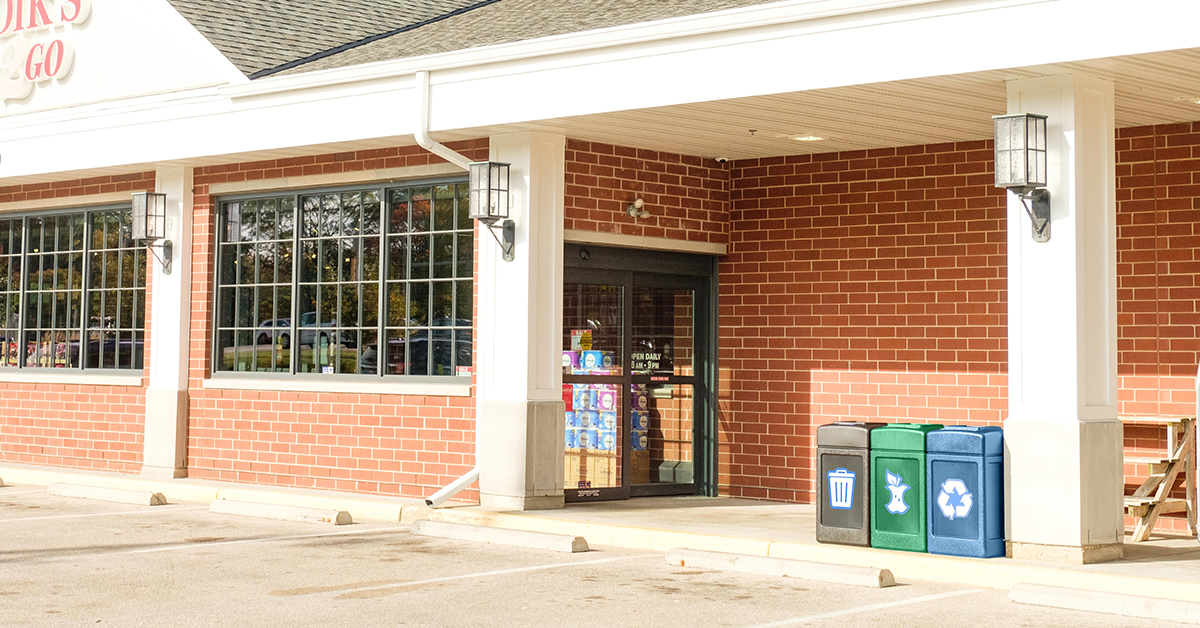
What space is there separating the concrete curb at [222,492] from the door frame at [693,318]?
172 centimetres

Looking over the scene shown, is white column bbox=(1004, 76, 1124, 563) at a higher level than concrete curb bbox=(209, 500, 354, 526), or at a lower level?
higher

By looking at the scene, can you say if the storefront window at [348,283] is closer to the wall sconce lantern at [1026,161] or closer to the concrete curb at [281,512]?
the concrete curb at [281,512]

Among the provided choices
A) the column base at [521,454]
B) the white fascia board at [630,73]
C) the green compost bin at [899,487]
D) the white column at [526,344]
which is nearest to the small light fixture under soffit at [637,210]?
the white column at [526,344]

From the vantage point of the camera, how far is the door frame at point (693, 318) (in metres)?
13.4

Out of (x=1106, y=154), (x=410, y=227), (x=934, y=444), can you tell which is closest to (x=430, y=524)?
(x=410, y=227)

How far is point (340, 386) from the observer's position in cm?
1419

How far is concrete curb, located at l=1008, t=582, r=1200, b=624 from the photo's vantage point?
8188 millimetres

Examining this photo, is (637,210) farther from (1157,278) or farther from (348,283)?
(1157,278)

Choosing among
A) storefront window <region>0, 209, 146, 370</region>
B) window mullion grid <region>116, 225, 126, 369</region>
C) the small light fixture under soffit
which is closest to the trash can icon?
the small light fixture under soffit

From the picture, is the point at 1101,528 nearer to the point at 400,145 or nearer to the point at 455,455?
the point at 455,455

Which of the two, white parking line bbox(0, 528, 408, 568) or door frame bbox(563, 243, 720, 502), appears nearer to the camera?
white parking line bbox(0, 528, 408, 568)

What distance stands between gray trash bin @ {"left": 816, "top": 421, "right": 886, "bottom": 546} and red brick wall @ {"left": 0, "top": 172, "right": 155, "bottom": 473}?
28.1 feet

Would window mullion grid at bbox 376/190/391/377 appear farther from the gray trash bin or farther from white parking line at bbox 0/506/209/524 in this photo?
the gray trash bin

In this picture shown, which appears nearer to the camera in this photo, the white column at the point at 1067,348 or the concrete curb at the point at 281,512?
the white column at the point at 1067,348
